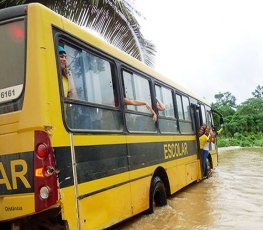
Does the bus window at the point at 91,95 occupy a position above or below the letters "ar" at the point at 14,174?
above

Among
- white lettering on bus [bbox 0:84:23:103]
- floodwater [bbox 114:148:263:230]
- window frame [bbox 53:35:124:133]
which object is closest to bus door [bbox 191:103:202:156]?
floodwater [bbox 114:148:263:230]

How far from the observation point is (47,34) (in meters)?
4.56

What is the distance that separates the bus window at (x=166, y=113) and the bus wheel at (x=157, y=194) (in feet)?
3.62

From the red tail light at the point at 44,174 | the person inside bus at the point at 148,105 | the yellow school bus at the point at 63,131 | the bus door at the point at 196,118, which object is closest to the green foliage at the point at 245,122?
the bus door at the point at 196,118

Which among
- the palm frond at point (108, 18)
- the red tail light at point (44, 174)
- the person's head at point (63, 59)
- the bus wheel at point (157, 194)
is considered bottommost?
the bus wheel at point (157, 194)

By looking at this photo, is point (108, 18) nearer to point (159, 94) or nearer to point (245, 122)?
point (159, 94)

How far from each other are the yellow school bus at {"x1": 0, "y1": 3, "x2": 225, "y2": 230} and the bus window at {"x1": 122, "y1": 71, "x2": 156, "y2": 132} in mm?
32

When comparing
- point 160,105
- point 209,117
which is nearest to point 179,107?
point 160,105

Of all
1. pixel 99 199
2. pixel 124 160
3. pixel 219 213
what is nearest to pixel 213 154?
pixel 219 213

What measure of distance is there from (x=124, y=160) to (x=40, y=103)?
210 centimetres

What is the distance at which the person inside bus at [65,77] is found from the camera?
188 inches

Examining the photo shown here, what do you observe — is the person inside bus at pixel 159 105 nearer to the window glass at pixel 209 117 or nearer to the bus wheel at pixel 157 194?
the bus wheel at pixel 157 194

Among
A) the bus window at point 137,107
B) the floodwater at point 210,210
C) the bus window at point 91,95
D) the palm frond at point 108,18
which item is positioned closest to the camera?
the bus window at point 91,95

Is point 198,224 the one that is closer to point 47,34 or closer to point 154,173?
point 154,173
